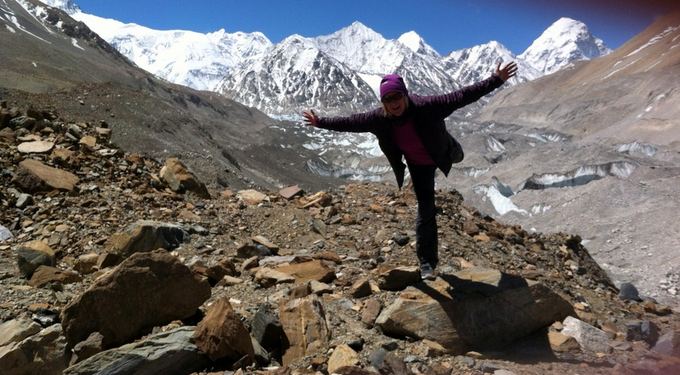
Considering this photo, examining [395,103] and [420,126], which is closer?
[395,103]

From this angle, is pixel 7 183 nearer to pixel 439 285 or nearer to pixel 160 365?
pixel 160 365

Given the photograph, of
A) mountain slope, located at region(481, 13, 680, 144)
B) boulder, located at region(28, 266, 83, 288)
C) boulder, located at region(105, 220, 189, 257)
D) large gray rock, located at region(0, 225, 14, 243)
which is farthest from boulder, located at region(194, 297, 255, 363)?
mountain slope, located at region(481, 13, 680, 144)

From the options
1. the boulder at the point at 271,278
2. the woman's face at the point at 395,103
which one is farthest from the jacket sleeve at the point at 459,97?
the boulder at the point at 271,278

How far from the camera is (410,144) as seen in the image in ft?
16.1

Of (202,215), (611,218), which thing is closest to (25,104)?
(202,215)

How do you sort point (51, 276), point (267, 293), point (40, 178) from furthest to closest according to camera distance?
point (40, 178) < point (51, 276) < point (267, 293)

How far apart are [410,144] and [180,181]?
6859 millimetres

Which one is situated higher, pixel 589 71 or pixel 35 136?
pixel 589 71

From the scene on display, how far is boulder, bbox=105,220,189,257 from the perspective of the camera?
706 centimetres

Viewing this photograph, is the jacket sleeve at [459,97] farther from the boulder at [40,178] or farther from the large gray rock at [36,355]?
the boulder at [40,178]

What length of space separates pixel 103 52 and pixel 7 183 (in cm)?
12717

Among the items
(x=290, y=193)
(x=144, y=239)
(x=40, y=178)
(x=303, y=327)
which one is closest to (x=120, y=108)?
(x=290, y=193)

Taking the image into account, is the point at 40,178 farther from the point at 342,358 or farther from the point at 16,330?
the point at 342,358

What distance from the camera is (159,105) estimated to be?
1658 inches
